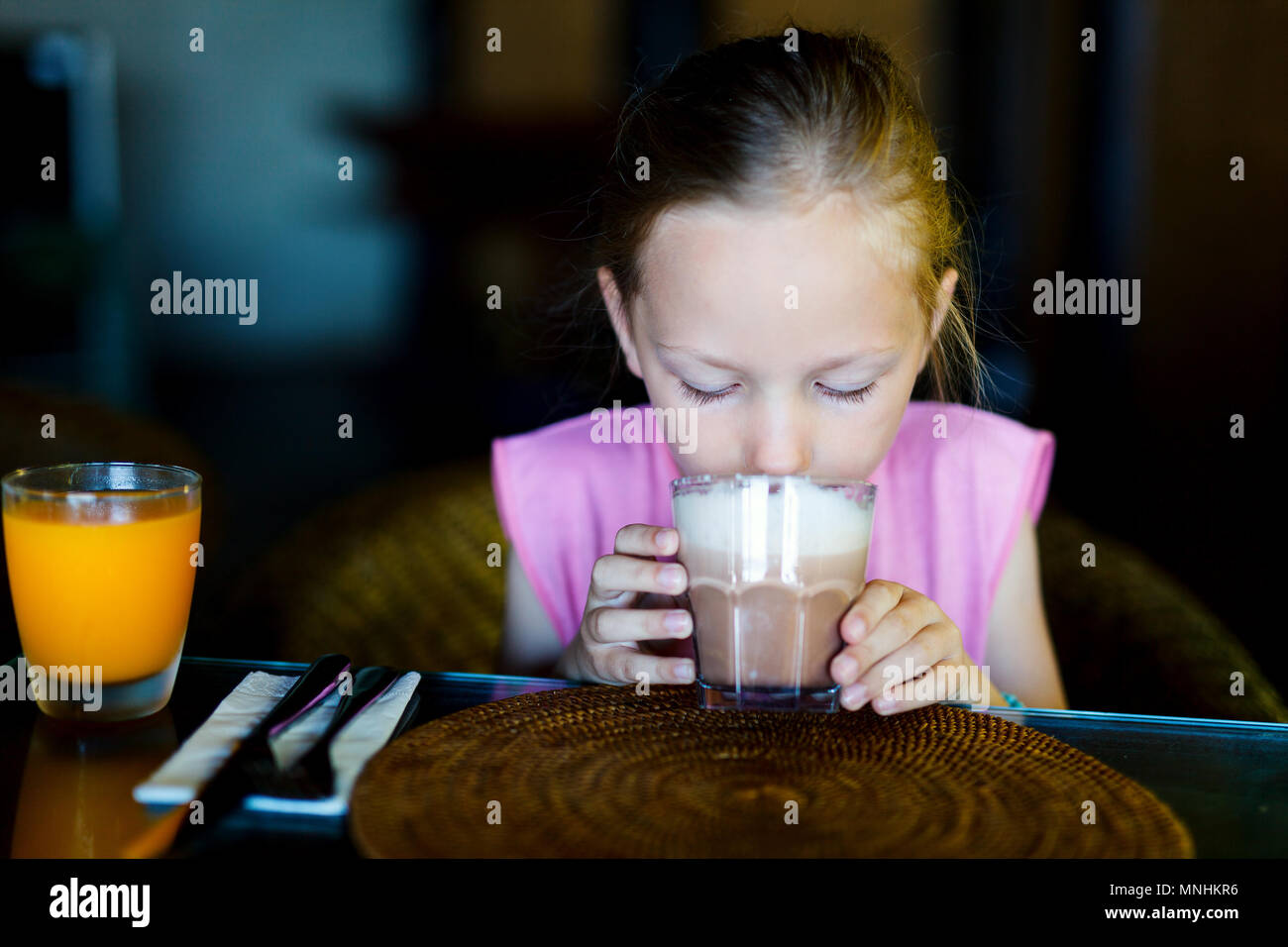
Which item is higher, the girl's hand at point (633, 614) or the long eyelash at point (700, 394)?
the long eyelash at point (700, 394)

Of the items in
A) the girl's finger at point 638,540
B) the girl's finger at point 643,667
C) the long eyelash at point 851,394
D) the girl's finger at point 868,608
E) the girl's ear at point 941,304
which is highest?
the girl's ear at point 941,304

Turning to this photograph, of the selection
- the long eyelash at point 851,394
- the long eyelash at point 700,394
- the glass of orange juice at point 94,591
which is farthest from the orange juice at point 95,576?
the long eyelash at point 851,394

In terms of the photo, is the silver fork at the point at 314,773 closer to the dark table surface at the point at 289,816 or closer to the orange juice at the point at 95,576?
the dark table surface at the point at 289,816

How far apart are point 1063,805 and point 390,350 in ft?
16.5

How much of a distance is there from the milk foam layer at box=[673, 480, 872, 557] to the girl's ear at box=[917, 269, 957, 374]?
16.6 inches

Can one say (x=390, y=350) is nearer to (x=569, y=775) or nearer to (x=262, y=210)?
(x=262, y=210)

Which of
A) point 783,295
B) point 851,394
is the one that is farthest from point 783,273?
point 851,394

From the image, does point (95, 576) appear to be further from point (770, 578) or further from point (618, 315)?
point (618, 315)

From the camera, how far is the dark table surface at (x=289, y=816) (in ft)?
2.36

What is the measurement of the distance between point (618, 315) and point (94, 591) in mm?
666

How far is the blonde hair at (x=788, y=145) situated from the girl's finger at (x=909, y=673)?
38 cm

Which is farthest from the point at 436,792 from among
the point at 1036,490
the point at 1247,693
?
the point at 1036,490

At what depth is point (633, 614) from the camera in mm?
1043

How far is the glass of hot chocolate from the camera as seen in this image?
2.89ft
